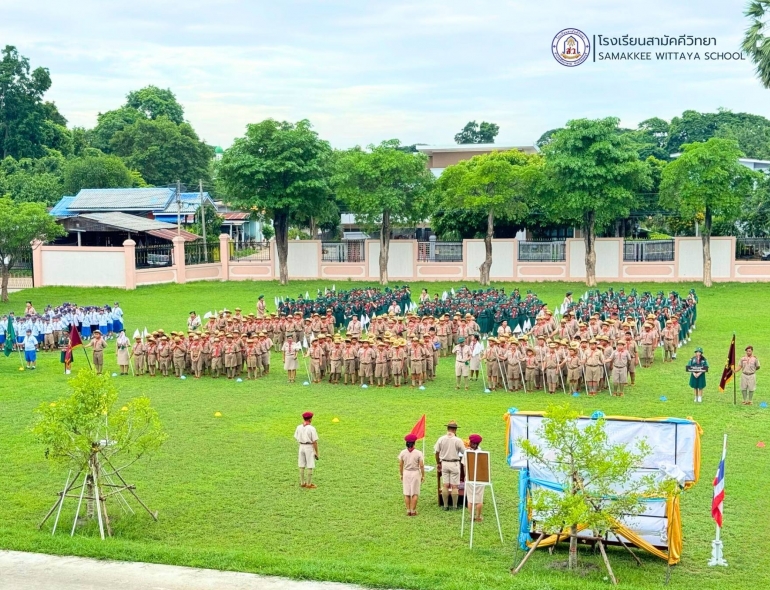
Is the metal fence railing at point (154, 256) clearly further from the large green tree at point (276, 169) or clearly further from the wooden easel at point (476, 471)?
the wooden easel at point (476, 471)

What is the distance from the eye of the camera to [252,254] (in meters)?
48.5

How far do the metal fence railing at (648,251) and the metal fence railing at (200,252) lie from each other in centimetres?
1969

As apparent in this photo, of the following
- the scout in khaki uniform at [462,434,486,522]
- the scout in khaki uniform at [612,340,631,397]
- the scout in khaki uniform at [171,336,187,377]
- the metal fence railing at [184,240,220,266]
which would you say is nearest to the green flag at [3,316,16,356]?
the scout in khaki uniform at [171,336,187,377]

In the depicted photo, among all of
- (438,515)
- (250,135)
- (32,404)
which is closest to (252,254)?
(250,135)

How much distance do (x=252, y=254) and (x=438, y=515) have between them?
3723 cm

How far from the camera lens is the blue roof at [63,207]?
54.9m

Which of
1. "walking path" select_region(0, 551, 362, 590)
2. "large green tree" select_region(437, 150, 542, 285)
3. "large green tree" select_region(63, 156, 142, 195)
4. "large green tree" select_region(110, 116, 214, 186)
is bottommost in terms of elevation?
"walking path" select_region(0, 551, 362, 590)

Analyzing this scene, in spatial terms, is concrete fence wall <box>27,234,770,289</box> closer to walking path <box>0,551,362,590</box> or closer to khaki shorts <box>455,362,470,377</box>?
khaki shorts <box>455,362,470,377</box>

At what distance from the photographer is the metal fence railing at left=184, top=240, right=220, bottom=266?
4513 cm

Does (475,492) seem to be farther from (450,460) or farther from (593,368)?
(593,368)

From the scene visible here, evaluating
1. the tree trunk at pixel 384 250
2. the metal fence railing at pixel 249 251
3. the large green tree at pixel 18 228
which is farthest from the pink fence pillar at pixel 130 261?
the tree trunk at pixel 384 250

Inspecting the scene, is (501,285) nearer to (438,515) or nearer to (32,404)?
(32,404)

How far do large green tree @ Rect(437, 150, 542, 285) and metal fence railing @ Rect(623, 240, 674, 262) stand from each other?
4.87 m

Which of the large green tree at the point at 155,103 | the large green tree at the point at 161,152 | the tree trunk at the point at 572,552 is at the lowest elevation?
the tree trunk at the point at 572,552
